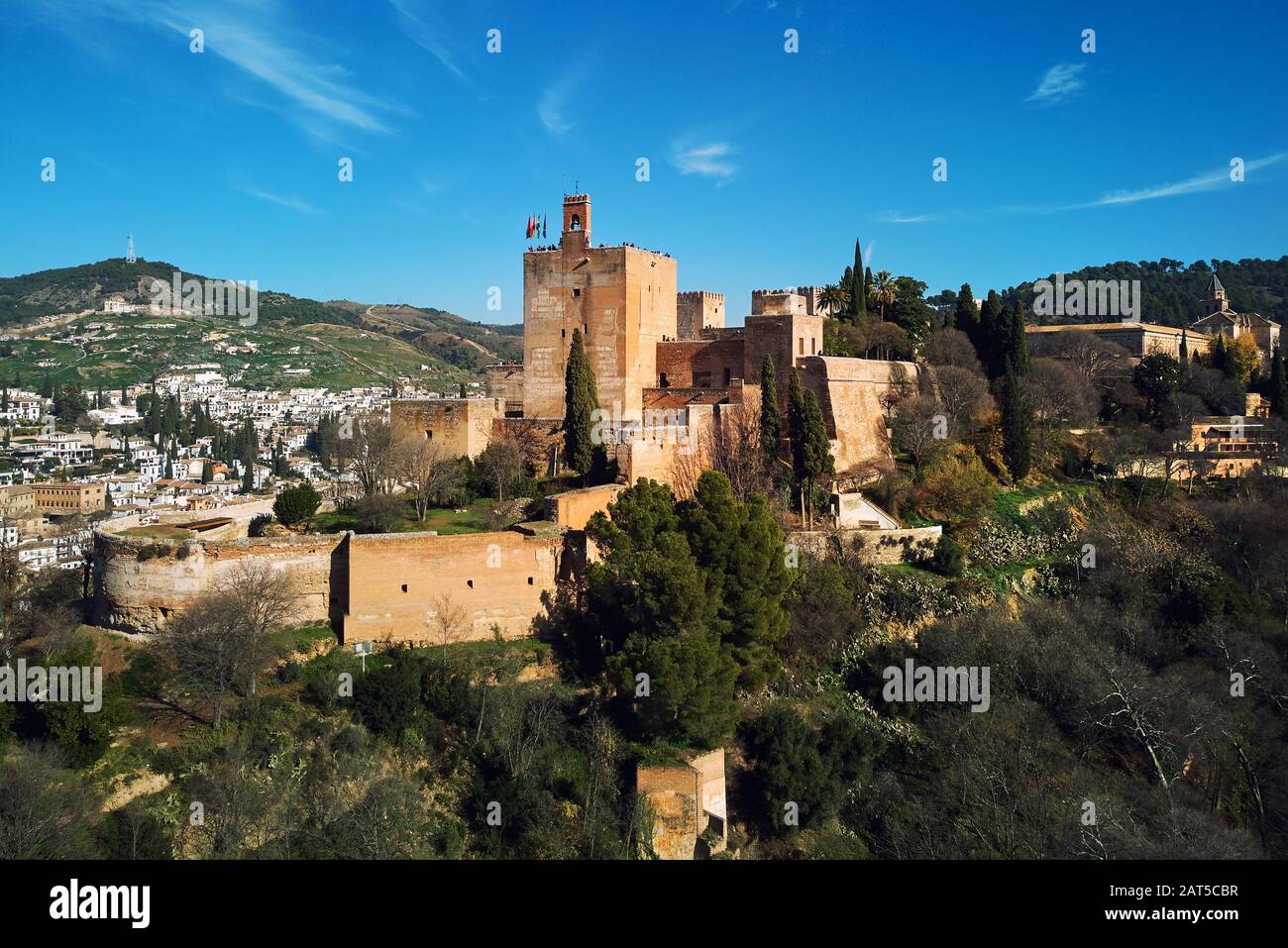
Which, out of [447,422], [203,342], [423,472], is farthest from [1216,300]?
[203,342]

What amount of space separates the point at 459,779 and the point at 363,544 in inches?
175

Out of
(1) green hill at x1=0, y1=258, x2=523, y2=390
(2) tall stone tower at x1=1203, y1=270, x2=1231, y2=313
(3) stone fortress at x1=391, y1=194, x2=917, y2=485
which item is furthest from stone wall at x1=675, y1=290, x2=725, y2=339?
(1) green hill at x1=0, y1=258, x2=523, y2=390

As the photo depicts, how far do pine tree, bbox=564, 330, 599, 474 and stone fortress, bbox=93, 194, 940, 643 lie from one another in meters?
0.80

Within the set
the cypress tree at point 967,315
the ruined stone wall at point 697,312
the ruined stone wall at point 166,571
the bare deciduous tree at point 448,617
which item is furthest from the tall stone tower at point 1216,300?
the ruined stone wall at point 166,571

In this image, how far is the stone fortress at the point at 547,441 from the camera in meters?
17.5

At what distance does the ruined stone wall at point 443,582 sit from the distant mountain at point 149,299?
334 feet

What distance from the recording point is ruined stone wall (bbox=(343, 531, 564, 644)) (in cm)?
1758

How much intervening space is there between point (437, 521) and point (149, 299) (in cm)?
12394

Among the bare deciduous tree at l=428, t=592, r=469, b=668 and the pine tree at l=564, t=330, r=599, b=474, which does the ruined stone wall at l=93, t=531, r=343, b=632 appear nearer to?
the bare deciduous tree at l=428, t=592, r=469, b=668

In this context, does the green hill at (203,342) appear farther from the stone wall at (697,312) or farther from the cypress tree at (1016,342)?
the cypress tree at (1016,342)

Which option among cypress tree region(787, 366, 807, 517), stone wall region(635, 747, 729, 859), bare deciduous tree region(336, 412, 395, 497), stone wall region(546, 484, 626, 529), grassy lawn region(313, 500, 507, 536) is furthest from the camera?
cypress tree region(787, 366, 807, 517)

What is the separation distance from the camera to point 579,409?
78.5ft
